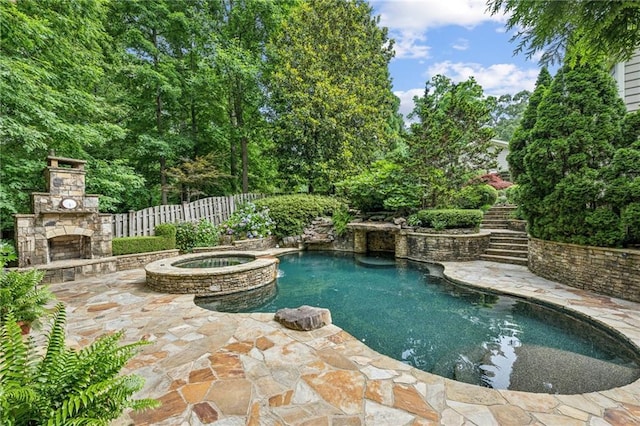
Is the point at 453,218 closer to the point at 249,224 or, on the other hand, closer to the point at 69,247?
the point at 249,224

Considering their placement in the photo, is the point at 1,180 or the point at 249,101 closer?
the point at 1,180

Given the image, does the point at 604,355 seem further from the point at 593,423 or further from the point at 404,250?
the point at 404,250

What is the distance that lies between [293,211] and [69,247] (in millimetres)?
6368

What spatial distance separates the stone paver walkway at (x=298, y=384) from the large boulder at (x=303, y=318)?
96 millimetres

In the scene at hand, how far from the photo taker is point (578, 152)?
493 centimetres

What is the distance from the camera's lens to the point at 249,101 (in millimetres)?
12617

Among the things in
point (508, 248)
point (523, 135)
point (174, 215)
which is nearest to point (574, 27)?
point (523, 135)

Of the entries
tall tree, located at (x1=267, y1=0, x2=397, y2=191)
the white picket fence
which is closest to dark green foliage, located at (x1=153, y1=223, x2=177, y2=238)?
the white picket fence

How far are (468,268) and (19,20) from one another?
9801 millimetres

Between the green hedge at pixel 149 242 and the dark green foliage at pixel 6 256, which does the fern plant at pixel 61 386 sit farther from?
the green hedge at pixel 149 242

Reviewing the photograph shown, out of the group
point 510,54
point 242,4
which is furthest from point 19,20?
point 242,4

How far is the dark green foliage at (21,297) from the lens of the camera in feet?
8.64

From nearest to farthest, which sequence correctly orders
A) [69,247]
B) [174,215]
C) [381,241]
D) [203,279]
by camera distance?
[203,279]
[69,247]
[174,215]
[381,241]

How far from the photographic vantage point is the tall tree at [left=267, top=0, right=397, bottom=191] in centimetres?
1211
